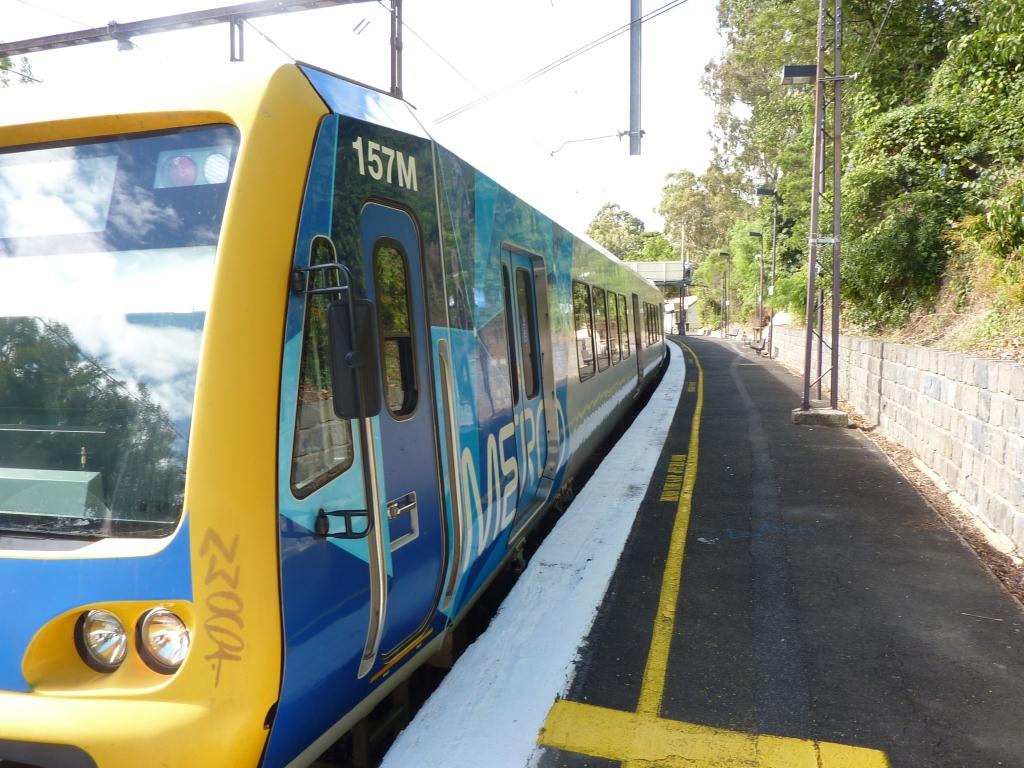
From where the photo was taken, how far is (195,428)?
2.30 meters

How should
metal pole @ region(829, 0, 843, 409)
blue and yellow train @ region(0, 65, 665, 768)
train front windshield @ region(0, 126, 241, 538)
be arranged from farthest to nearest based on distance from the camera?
metal pole @ region(829, 0, 843, 409), train front windshield @ region(0, 126, 241, 538), blue and yellow train @ region(0, 65, 665, 768)

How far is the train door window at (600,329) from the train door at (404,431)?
5.79 metres

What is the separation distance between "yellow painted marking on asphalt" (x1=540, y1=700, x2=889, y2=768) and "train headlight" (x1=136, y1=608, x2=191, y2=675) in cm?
185

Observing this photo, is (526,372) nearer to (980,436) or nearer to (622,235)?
(980,436)

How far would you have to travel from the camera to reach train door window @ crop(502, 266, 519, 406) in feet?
16.1

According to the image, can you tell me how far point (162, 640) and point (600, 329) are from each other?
26.2 ft

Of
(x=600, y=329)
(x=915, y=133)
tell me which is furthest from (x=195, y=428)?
(x=915, y=133)

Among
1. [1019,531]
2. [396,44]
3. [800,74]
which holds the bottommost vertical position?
[1019,531]

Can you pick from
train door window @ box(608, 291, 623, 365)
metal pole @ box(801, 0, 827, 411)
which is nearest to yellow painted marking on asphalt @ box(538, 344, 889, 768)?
train door window @ box(608, 291, 623, 365)

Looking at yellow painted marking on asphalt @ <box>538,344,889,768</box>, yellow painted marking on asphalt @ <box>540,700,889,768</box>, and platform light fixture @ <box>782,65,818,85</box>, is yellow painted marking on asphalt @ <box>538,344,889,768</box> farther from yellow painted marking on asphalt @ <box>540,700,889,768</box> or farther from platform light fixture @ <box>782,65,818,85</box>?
platform light fixture @ <box>782,65,818,85</box>

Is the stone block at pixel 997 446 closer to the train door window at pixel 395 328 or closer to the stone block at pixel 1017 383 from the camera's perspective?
the stone block at pixel 1017 383

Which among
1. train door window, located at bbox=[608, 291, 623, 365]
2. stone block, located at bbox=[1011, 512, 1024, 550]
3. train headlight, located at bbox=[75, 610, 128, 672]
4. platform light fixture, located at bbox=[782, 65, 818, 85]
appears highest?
platform light fixture, located at bbox=[782, 65, 818, 85]

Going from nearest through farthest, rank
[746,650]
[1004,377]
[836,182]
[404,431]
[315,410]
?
[315,410], [404,431], [746,650], [1004,377], [836,182]

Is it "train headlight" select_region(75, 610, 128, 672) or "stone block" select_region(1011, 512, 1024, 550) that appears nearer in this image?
"train headlight" select_region(75, 610, 128, 672)
